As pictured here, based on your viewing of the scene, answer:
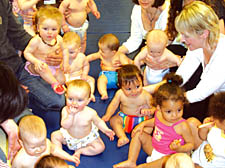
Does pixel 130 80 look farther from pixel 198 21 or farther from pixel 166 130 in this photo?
pixel 198 21

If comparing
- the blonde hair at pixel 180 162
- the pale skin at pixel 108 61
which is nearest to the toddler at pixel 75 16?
the pale skin at pixel 108 61

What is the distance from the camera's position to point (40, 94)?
3033 mm

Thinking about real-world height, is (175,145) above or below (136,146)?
above

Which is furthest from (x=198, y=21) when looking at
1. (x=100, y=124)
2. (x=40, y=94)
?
(x=40, y=94)

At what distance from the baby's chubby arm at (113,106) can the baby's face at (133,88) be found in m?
0.10

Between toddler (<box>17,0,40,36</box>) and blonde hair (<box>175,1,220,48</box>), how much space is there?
1906 mm

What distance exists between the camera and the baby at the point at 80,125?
2.46m

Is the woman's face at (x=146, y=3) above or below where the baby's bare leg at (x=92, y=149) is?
above

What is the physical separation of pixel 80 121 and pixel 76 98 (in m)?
0.19

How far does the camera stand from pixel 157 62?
123 inches

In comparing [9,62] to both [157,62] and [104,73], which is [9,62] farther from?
[157,62]

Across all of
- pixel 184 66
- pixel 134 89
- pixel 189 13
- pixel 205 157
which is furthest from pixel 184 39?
pixel 205 157

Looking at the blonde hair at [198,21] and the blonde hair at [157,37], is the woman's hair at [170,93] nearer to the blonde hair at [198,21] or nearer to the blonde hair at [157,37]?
the blonde hair at [198,21]

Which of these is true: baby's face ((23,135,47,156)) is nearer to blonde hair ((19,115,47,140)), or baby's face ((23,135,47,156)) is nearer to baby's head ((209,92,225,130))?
blonde hair ((19,115,47,140))
